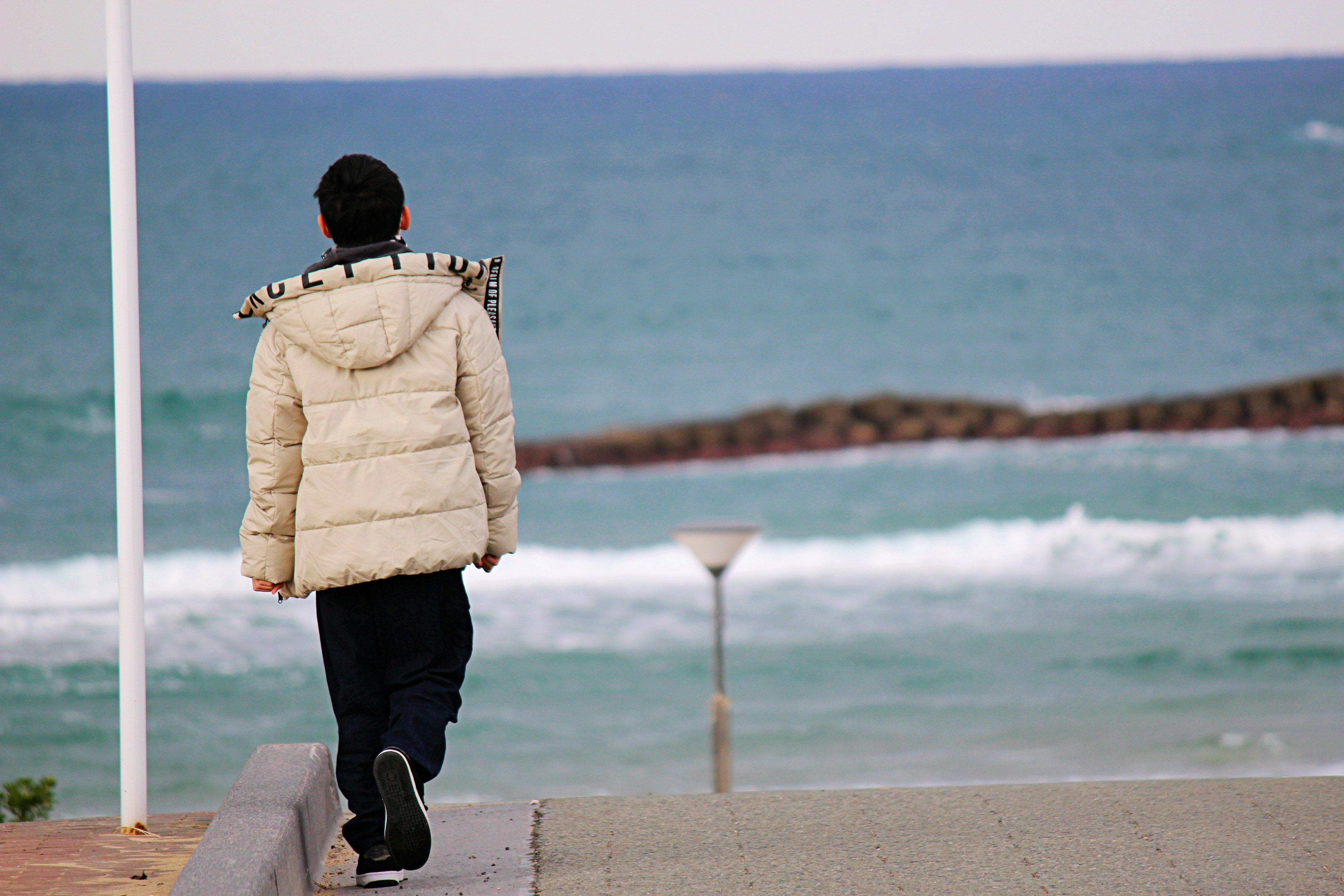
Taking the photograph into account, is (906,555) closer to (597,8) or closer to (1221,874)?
(597,8)

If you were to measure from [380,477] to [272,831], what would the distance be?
1.89 ft

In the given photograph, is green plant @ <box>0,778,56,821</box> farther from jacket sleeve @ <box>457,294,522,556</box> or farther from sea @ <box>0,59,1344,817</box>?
sea @ <box>0,59,1344,817</box>

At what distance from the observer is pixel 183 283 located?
56.5 ft

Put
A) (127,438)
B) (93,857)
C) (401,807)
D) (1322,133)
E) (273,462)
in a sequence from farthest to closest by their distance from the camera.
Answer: (1322,133) → (127,438) → (93,857) → (273,462) → (401,807)

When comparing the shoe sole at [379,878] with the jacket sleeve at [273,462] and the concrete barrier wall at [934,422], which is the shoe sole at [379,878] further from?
the concrete barrier wall at [934,422]

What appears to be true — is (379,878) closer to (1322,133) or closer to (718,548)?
(718,548)

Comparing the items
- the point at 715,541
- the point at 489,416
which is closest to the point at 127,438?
the point at 489,416

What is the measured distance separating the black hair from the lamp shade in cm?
351

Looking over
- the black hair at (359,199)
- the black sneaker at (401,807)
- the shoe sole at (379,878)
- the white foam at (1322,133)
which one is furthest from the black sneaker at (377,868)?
the white foam at (1322,133)

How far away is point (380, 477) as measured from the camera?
6.88 feet

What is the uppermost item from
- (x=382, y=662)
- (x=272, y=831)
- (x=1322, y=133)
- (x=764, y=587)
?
(x=1322, y=133)

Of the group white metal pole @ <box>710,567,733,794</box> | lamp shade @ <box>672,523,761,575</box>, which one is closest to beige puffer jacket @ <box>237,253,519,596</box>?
white metal pole @ <box>710,567,733,794</box>

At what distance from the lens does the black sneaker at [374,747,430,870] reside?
201cm

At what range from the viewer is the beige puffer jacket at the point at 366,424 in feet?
6.83
